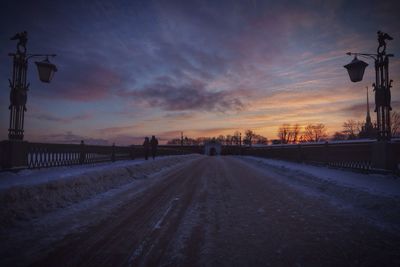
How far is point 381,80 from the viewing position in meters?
10.8

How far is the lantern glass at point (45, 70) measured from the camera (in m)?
9.86

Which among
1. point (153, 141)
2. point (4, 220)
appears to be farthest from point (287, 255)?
point (153, 141)

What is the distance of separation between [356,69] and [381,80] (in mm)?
1348

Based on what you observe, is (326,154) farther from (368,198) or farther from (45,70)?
(45,70)

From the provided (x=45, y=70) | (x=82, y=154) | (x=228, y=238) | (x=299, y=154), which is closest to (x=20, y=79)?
(x=45, y=70)

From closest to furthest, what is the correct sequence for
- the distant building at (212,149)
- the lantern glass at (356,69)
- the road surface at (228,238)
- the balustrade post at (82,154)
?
the road surface at (228,238), the lantern glass at (356,69), the balustrade post at (82,154), the distant building at (212,149)

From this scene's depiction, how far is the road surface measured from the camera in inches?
131

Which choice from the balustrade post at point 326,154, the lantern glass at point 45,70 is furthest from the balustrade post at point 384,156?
the lantern glass at point 45,70

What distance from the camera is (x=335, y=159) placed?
14328 mm

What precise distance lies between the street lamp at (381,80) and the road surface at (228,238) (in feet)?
21.7

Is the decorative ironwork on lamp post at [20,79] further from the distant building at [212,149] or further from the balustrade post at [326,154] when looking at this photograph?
the distant building at [212,149]

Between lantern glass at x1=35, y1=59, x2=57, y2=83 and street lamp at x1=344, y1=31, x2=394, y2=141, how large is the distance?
12.7m

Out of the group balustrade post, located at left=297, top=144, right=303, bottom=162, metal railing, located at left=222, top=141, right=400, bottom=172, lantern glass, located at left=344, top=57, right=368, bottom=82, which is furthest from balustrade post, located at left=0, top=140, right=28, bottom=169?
balustrade post, located at left=297, top=144, right=303, bottom=162

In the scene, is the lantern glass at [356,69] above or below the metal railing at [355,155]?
above
